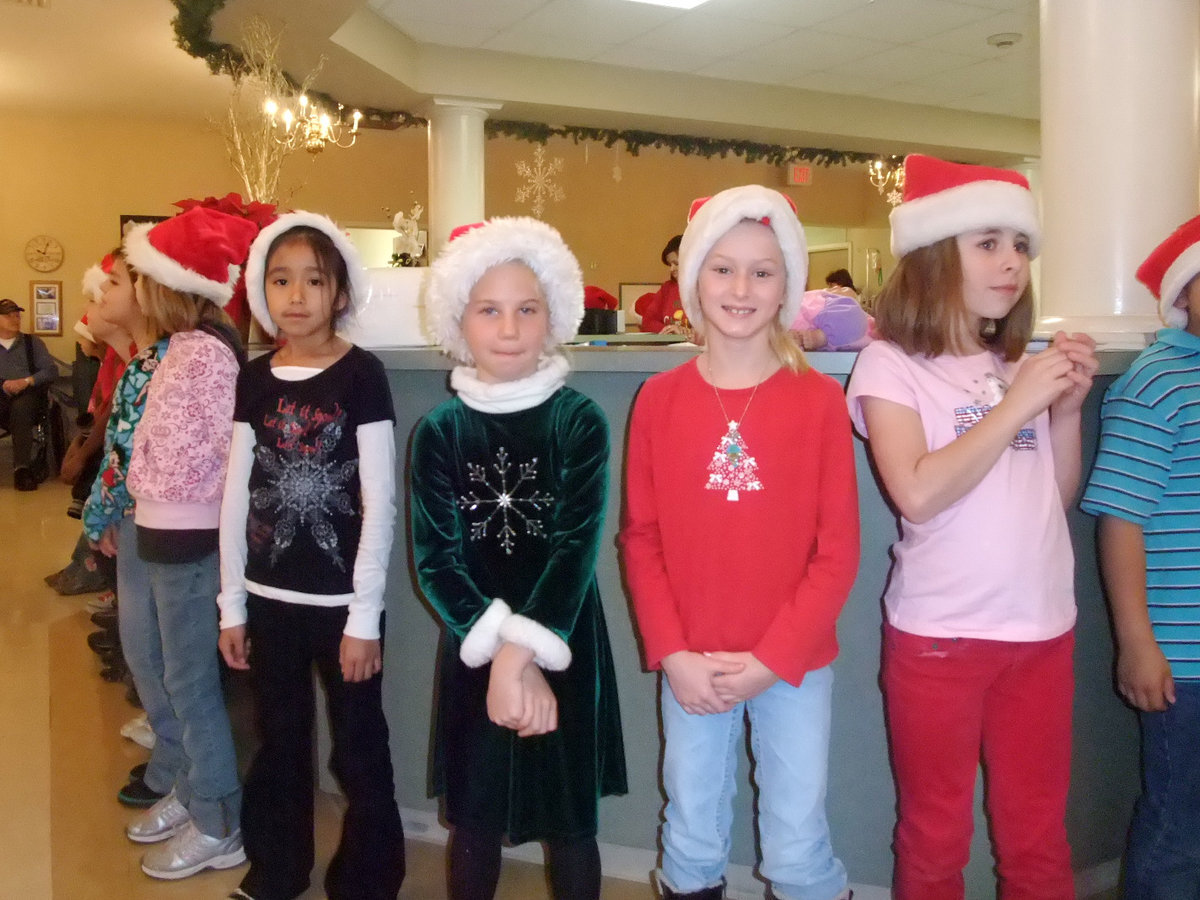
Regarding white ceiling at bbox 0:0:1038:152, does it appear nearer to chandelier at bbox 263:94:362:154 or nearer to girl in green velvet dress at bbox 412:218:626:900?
chandelier at bbox 263:94:362:154

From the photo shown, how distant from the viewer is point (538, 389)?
1.45 m

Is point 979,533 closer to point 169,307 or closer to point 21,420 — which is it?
point 169,307

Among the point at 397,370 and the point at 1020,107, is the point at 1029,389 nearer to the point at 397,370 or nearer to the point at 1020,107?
the point at 397,370

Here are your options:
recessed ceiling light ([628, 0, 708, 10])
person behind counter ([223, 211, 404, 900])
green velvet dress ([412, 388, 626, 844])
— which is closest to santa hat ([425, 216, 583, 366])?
green velvet dress ([412, 388, 626, 844])

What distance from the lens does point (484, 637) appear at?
1380 mm

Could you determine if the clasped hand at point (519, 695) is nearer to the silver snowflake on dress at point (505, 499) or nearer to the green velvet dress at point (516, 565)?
the green velvet dress at point (516, 565)

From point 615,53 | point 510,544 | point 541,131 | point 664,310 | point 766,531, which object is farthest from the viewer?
point 541,131

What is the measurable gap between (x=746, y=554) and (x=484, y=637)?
1.38 ft

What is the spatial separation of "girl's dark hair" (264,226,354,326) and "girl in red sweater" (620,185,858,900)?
27.2 inches

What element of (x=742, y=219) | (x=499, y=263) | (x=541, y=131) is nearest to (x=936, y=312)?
(x=742, y=219)

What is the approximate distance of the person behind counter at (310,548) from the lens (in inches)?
64.0

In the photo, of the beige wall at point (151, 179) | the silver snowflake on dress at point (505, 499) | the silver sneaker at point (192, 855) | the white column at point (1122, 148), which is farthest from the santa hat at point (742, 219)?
the beige wall at point (151, 179)

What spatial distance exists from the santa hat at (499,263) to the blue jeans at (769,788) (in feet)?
2.12

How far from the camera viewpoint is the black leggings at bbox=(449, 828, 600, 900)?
1.47 meters
